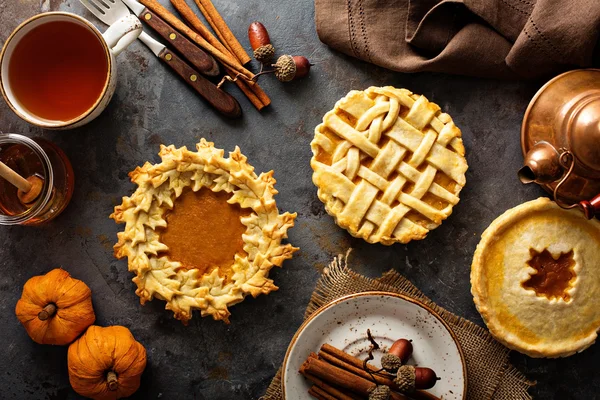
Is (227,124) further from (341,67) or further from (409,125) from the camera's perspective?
(409,125)

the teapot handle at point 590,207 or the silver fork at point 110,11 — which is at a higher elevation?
the silver fork at point 110,11

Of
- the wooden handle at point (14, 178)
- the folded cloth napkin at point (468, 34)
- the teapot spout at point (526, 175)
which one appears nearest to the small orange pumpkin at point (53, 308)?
the wooden handle at point (14, 178)

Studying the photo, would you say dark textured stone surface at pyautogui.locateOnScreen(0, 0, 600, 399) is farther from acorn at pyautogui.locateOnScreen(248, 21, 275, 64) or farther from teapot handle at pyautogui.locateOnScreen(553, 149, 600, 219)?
teapot handle at pyautogui.locateOnScreen(553, 149, 600, 219)

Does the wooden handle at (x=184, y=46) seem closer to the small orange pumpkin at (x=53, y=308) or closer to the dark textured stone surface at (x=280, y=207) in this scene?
the dark textured stone surface at (x=280, y=207)

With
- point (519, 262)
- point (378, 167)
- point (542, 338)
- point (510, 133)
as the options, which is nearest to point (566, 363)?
point (542, 338)

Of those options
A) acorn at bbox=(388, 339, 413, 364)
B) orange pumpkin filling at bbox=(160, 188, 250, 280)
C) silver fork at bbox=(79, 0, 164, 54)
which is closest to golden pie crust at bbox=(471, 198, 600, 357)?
acorn at bbox=(388, 339, 413, 364)

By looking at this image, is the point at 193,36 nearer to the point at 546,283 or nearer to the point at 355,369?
the point at 355,369

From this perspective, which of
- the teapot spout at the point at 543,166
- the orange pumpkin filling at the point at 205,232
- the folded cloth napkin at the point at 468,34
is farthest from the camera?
the orange pumpkin filling at the point at 205,232
